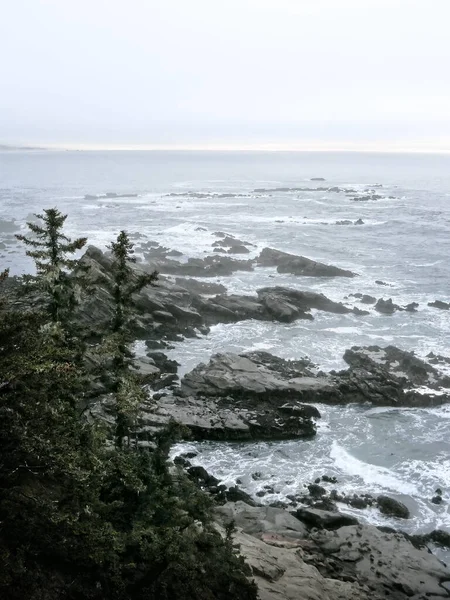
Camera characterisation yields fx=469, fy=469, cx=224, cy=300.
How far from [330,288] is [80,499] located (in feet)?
150

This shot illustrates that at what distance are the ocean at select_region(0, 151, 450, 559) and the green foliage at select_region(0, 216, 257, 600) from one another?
10.6 meters

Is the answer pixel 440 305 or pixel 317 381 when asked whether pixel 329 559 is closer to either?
pixel 317 381

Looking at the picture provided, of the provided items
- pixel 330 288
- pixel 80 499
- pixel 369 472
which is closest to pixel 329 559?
pixel 369 472

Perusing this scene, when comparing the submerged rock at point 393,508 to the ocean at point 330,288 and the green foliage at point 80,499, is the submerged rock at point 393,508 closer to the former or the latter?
the ocean at point 330,288

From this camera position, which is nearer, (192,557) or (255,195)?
(192,557)

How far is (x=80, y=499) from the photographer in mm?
11711

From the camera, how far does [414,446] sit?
27.0 meters

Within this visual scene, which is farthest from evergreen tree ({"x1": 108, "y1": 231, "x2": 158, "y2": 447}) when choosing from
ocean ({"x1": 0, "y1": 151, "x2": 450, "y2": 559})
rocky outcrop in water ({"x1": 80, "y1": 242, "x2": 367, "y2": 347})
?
rocky outcrop in water ({"x1": 80, "y1": 242, "x2": 367, "y2": 347})

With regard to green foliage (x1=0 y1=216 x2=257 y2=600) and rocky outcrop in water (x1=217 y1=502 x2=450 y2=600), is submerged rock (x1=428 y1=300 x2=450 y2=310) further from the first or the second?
green foliage (x1=0 y1=216 x2=257 y2=600)

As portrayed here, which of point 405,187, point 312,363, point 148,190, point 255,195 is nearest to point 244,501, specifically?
point 312,363

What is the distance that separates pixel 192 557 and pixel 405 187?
17523 centimetres

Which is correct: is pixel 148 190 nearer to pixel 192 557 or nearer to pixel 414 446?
pixel 414 446

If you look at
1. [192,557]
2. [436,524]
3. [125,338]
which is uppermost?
[125,338]

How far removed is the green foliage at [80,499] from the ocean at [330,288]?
34.7ft
